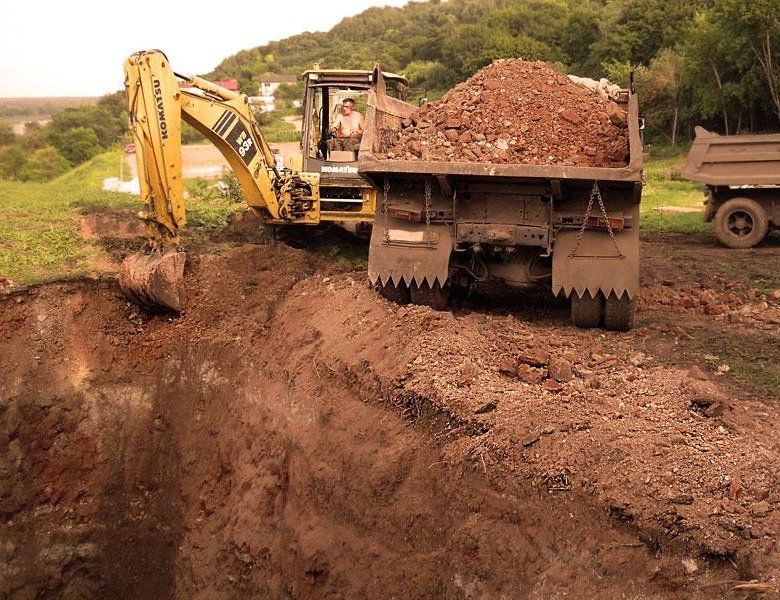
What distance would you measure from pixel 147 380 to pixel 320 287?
6.65 feet

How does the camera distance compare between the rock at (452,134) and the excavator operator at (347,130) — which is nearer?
the rock at (452,134)

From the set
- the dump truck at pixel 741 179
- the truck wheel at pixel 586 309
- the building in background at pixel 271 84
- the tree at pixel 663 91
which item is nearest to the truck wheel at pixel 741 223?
the dump truck at pixel 741 179

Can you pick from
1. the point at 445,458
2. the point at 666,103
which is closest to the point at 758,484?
the point at 445,458

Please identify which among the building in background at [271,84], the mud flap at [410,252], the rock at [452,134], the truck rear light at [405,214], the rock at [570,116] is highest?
the building in background at [271,84]

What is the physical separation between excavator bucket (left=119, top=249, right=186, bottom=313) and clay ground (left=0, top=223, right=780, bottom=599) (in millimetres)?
303

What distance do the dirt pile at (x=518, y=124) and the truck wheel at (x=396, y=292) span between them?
121cm

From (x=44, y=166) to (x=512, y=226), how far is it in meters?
37.5

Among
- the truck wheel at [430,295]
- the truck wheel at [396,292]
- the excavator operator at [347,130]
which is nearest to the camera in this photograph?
the truck wheel at [430,295]

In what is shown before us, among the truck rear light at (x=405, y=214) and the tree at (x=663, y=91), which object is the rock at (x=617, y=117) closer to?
the truck rear light at (x=405, y=214)

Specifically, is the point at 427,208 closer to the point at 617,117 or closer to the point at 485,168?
the point at 485,168

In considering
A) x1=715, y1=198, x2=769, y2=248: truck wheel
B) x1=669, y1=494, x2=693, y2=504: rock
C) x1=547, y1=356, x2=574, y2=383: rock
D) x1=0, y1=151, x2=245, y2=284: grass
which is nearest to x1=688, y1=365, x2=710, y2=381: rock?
x1=547, y1=356, x2=574, y2=383: rock

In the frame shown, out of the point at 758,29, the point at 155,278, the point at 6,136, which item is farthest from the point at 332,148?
the point at 6,136

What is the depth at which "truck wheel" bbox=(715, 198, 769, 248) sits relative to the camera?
1196cm

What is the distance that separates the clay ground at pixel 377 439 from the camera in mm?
4154
